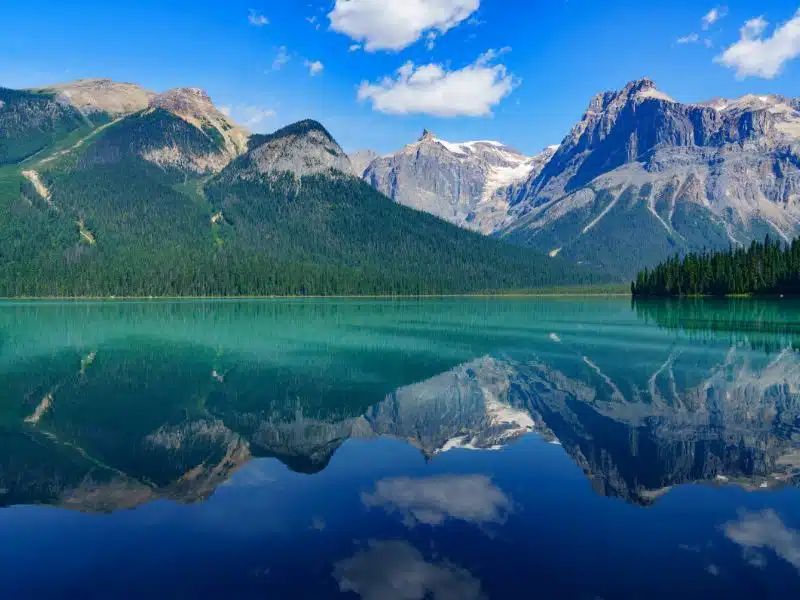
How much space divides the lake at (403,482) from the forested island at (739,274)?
13199 centimetres

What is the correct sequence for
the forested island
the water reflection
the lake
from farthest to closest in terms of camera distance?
the forested island < the water reflection < the lake

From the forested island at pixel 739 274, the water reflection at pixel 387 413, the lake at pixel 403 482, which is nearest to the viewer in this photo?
the lake at pixel 403 482

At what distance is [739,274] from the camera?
6531 inches

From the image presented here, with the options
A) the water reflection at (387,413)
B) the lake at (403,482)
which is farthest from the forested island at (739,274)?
the lake at (403,482)

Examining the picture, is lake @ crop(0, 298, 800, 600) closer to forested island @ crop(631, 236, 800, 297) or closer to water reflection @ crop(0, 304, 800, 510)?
water reflection @ crop(0, 304, 800, 510)

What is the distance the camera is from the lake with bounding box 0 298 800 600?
14.4 meters

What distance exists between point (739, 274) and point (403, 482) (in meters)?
170

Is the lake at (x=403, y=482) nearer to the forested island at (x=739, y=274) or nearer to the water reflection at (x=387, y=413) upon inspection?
the water reflection at (x=387, y=413)

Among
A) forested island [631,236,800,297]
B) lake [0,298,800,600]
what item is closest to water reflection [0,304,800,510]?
lake [0,298,800,600]

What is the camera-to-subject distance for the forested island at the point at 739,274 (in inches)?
6275

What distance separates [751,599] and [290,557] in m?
Result: 10.2

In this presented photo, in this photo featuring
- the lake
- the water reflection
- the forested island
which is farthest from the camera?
the forested island

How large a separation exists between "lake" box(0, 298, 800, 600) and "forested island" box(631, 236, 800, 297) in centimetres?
13199

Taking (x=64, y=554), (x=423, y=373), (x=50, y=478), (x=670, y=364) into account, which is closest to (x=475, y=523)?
(x=64, y=554)
